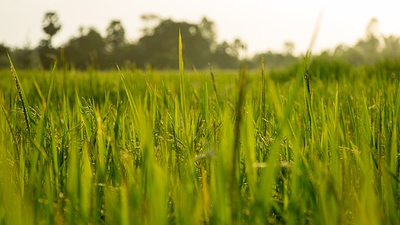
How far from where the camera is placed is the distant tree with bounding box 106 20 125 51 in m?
41.7

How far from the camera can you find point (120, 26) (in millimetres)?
43688

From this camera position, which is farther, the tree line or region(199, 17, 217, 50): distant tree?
region(199, 17, 217, 50): distant tree

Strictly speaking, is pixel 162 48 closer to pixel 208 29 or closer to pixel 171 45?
pixel 171 45

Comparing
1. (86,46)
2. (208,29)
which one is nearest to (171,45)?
(86,46)

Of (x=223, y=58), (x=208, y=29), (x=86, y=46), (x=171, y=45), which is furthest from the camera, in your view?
(x=208, y=29)

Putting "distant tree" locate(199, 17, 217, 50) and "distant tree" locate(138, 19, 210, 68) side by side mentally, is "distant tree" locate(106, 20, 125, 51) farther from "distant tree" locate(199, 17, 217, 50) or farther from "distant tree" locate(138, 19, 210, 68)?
"distant tree" locate(199, 17, 217, 50)

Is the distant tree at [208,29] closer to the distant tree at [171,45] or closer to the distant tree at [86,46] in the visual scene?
the distant tree at [171,45]

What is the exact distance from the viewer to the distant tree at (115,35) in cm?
4169

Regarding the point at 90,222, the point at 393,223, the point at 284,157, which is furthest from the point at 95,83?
the point at 393,223

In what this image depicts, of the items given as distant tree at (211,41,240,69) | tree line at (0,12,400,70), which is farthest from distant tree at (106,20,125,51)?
distant tree at (211,41,240,69)

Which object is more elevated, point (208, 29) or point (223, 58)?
point (208, 29)

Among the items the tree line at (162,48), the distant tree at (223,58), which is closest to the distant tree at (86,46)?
the tree line at (162,48)

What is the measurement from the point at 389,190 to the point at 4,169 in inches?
23.4

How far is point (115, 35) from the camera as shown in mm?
42156
